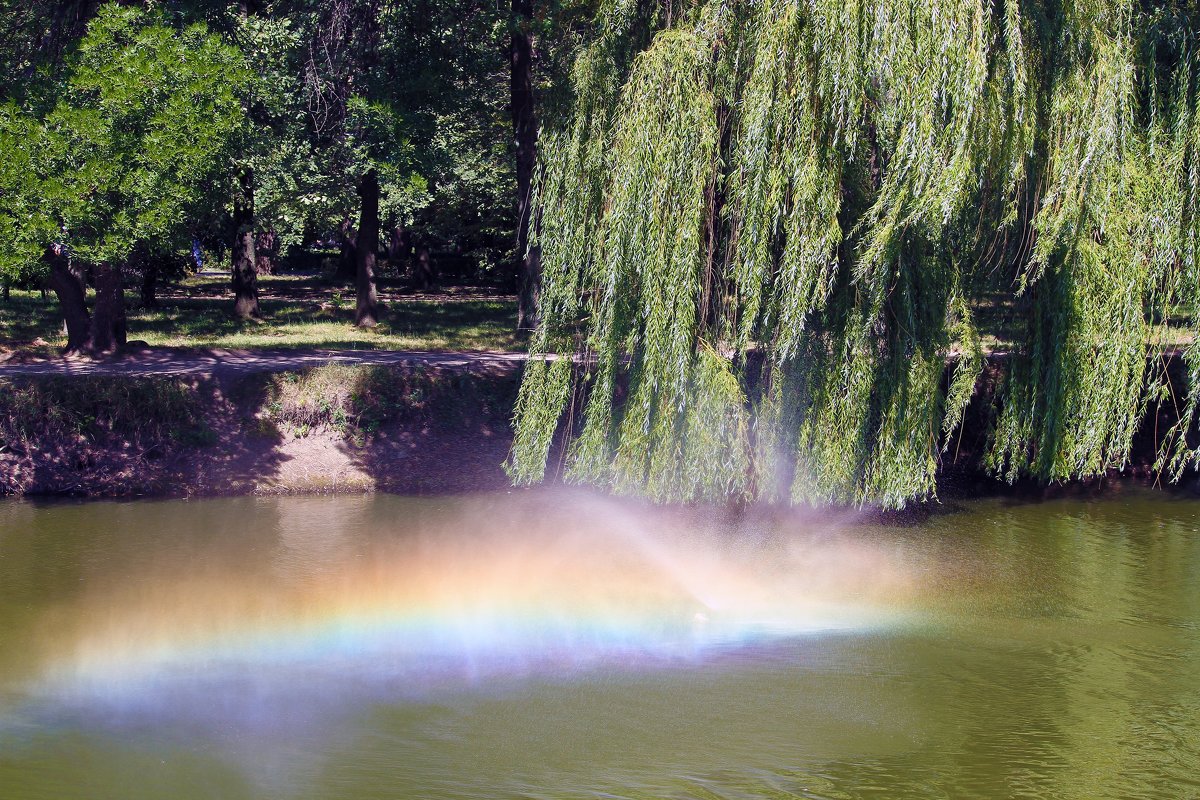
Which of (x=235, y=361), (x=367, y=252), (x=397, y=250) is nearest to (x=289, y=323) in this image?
(x=367, y=252)

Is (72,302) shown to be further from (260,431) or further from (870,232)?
(870,232)

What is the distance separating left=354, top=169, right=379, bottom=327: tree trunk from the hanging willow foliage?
→ 10892 mm

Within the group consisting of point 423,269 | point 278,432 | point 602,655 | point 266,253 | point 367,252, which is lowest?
point 602,655

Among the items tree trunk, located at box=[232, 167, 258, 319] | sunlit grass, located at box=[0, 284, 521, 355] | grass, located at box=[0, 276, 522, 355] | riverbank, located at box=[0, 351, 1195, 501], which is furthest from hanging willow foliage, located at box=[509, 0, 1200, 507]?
tree trunk, located at box=[232, 167, 258, 319]

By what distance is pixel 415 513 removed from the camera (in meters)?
16.5

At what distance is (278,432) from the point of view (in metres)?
18.1

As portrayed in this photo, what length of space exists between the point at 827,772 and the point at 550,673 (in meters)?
2.91

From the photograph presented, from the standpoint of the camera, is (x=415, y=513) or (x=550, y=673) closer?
(x=550, y=673)

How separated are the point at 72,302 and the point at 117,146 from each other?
5625 millimetres

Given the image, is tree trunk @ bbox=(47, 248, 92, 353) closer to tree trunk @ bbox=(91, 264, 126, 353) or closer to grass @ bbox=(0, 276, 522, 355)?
tree trunk @ bbox=(91, 264, 126, 353)

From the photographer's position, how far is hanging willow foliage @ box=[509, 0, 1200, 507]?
11.9m

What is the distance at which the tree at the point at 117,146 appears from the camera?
1402 centimetres

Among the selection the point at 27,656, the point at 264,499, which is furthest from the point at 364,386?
the point at 27,656

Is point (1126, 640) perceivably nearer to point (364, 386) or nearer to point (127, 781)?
point (127, 781)
